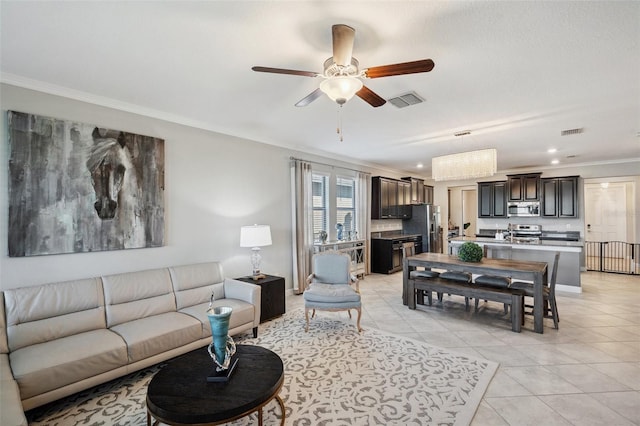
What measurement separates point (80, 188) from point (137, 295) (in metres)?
1.28

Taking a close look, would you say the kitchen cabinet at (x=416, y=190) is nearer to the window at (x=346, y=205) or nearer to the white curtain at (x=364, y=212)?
the white curtain at (x=364, y=212)

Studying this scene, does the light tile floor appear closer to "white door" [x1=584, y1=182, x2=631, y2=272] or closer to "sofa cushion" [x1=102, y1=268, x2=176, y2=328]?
"sofa cushion" [x1=102, y1=268, x2=176, y2=328]

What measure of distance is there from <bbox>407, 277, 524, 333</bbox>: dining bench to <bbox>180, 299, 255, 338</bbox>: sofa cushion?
8.46 ft

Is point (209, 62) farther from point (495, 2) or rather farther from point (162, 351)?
point (162, 351)

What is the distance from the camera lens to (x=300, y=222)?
5.42 m

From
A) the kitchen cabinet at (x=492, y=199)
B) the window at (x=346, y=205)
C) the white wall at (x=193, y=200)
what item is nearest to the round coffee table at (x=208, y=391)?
the white wall at (x=193, y=200)

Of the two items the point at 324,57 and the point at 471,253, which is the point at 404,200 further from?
the point at 324,57

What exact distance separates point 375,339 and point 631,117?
449 cm

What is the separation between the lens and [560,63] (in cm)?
254

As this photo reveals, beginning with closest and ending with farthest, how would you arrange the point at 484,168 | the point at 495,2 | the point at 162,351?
the point at 495,2 → the point at 162,351 → the point at 484,168

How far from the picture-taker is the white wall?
2.85 metres

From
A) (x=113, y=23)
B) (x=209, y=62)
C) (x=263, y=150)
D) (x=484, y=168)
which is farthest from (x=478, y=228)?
(x=113, y=23)

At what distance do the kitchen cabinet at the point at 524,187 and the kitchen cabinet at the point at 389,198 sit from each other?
271 centimetres

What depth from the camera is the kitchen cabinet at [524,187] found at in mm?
7809
